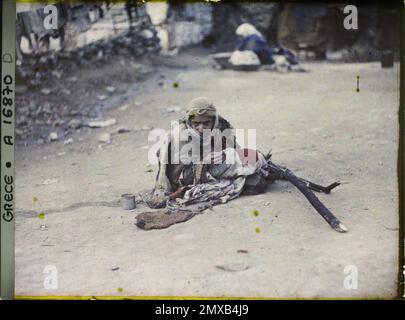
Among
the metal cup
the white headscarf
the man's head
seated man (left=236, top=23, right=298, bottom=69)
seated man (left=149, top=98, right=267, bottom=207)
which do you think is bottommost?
the metal cup

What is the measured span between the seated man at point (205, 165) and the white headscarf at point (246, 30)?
82cm

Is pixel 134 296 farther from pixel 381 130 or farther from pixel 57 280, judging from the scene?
pixel 381 130

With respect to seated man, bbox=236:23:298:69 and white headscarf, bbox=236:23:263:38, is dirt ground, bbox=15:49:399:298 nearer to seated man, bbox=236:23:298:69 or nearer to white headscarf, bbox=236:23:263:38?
seated man, bbox=236:23:298:69

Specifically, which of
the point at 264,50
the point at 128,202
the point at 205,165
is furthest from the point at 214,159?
the point at 264,50

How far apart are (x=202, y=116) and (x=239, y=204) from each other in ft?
2.73

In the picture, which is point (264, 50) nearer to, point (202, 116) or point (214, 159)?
point (202, 116)

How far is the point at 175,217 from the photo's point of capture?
4.38 metres

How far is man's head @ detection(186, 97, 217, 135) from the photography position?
4551 millimetres

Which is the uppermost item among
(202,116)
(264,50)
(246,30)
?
(246,30)

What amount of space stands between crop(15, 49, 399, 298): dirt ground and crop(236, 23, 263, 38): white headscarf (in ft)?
1.24

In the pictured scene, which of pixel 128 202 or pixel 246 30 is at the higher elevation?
pixel 246 30

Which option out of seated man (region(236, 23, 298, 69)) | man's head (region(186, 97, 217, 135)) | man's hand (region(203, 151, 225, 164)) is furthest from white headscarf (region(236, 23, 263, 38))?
man's hand (region(203, 151, 225, 164))

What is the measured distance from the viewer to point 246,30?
15.9ft

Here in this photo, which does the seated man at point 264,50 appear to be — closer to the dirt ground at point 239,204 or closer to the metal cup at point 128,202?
the dirt ground at point 239,204
